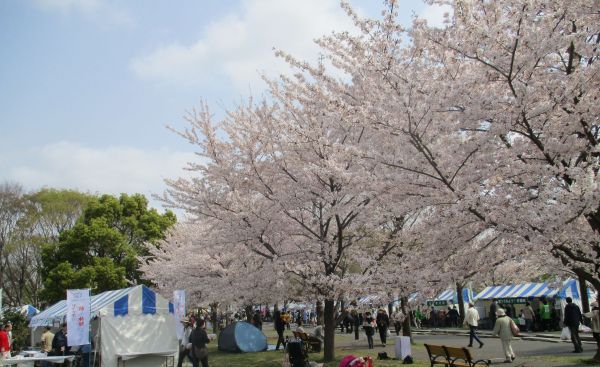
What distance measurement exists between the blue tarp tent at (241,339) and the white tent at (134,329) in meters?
5.04

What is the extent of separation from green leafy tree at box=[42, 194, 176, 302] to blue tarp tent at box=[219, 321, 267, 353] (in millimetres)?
12856

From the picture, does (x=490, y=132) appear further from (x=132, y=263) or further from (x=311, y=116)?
(x=132, y=263)

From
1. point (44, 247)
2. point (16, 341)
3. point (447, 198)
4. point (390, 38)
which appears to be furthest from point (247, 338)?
point (44, 247)

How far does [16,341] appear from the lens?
22.3 meters

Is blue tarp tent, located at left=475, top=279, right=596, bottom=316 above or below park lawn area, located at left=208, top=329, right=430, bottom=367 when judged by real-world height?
above

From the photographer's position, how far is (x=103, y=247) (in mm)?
36219

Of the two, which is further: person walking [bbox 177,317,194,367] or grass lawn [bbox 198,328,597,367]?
person walking [bbox 177,317,194,367]

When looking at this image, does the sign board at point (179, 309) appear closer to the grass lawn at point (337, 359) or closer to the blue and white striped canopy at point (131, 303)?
the blue and white striped canopy at point (131, 303)

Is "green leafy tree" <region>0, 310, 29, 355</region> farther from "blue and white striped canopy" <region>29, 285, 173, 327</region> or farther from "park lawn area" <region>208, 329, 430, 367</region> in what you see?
"park lawn area" <region>208, 329, 430, 367</region>

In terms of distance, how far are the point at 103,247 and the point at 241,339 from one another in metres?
19.1

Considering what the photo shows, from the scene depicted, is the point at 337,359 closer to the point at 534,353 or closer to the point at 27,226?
the point at 534,353

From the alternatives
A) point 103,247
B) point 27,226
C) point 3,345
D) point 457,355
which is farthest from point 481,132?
point 27,226

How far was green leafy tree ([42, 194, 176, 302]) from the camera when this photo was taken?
34213 mm

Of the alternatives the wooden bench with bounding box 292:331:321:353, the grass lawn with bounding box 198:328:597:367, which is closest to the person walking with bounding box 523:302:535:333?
the grass lawn with bounding box 198:328:597:367
